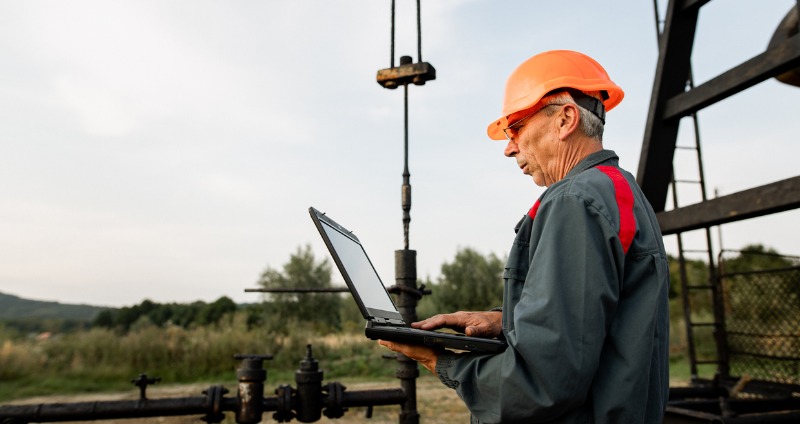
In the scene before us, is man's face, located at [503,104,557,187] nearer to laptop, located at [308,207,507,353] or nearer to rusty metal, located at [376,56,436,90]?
laptop, located at [308,207,507,353]

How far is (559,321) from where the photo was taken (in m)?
1.13

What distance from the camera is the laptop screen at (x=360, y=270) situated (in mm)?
1465

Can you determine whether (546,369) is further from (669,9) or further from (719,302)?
(719,302)

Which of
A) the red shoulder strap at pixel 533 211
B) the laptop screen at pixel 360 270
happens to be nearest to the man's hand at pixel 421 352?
the laptop screen at pixel 360 270

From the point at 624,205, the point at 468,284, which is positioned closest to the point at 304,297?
the point at 468,284

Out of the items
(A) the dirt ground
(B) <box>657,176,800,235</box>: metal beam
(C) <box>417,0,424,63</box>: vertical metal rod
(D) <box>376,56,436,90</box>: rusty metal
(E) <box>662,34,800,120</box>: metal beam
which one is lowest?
(A) the dirt ground

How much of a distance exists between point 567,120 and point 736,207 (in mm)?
2372

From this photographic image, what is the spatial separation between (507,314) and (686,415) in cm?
294

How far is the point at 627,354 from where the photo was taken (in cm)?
121

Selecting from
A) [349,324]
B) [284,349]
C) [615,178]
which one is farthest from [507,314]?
[349,324]

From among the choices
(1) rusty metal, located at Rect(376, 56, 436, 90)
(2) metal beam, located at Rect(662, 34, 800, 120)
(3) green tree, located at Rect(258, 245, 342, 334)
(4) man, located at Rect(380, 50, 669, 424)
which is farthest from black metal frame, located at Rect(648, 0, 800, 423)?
(3) green tree, located at Rect(258, 245, 342, 334)

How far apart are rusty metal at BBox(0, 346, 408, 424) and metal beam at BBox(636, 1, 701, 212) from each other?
2283 millimetres

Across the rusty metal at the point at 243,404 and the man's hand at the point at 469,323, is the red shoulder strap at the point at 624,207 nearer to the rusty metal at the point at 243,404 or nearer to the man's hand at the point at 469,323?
the man's hand at the point at 469,323

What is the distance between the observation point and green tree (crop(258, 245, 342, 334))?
22761mm
